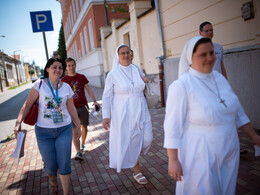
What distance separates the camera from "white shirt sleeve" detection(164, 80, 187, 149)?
1.72 meters

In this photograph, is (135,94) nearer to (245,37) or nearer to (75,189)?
(75,189)

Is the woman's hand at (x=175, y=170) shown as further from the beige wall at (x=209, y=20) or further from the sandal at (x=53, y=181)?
the beige wall at (x=209, y=20)

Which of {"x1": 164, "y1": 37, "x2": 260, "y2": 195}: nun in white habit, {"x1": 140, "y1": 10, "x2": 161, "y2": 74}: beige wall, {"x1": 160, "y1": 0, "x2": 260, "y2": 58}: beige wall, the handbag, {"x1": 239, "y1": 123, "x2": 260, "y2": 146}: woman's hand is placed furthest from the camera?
{"x1": 140, "y1": 10, "x2": 161, "y2": 74}: beige wall

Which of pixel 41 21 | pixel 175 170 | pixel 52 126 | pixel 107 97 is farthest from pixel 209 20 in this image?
pixel 175 170

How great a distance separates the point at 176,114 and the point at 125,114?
1578 mm

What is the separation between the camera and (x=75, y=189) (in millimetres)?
3426

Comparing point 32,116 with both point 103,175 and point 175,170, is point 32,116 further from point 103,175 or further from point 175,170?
point 175,170


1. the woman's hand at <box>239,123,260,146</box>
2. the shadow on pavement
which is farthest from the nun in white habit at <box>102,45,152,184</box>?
the shadow on pavement

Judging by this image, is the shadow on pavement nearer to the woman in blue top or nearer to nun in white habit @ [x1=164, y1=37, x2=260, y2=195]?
the woman in blue top

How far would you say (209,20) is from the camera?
593 centimetres

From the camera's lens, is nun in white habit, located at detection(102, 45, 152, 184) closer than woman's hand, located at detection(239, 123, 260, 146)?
No

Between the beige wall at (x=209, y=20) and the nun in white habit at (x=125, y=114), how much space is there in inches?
118

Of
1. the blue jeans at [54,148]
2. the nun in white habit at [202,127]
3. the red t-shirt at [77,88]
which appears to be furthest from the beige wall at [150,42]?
the nun in white habit at [202,127]

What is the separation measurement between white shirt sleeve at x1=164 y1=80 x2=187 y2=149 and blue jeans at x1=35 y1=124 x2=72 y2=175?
1681mm
